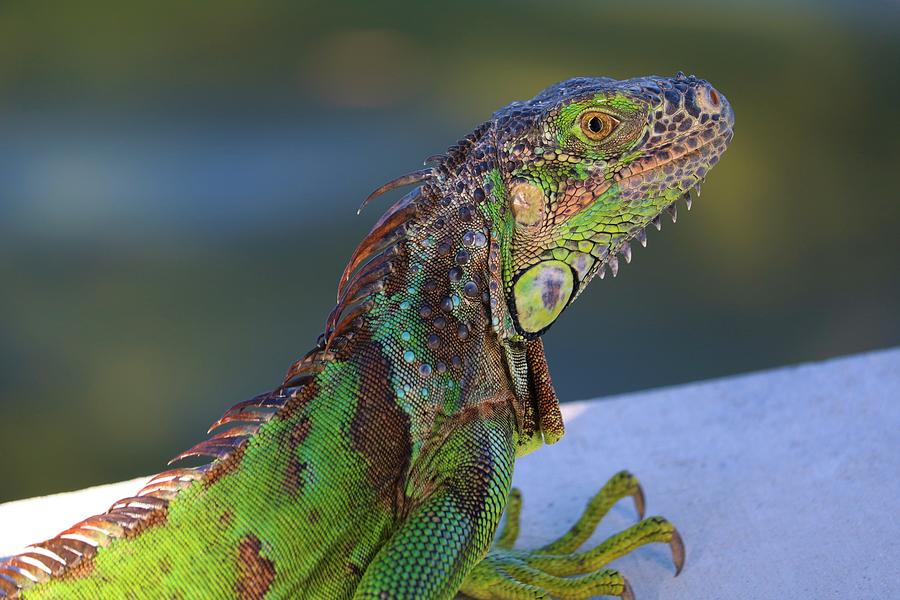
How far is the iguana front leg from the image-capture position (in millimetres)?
1927

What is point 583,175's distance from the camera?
213cm

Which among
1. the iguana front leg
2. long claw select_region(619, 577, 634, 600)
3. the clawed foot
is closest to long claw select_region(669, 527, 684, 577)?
the clawed foot

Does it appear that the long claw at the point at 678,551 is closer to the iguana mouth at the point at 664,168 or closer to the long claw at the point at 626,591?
the long claw at the point at 626,591

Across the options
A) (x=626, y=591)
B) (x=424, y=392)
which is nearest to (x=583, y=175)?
(x=424, y=392)

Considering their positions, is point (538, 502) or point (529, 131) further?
point (538, 502)

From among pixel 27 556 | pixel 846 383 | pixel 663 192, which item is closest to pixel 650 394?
pixel 846 383

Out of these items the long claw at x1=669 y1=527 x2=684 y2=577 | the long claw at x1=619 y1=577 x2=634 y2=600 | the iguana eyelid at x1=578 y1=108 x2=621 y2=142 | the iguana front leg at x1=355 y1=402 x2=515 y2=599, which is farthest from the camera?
the long claw at x1=669 y1=527 x2=684 y2=577

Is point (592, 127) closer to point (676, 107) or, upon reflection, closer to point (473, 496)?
point (676, 107)

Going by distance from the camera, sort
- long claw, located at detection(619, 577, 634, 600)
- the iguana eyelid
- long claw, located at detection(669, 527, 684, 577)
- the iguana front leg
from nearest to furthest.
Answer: the iguana front leg, the iguana eyelid, long claw, located at detection(619, 577, 634, 600), long claw, located at detection(669, 527, 684, 577)

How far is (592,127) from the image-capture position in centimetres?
212

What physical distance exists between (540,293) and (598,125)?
1.23 feet

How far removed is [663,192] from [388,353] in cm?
68

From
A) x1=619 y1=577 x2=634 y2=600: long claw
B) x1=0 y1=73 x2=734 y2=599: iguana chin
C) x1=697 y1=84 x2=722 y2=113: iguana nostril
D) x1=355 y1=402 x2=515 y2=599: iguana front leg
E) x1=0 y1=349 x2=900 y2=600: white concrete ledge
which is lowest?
x1=0 y1=349 x2=900 y2=600: white concrete ledge

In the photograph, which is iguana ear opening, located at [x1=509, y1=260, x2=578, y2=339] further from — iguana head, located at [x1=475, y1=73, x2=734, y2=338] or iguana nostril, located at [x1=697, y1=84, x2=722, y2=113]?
iguana nostril, located at [x1=697, y1=84, x2=722, y2=113]
